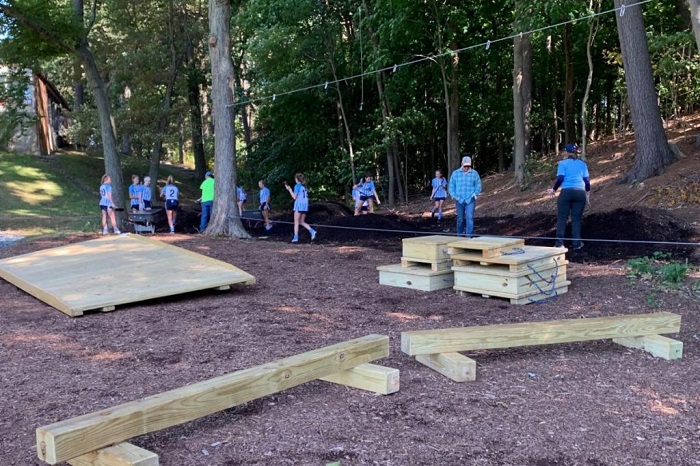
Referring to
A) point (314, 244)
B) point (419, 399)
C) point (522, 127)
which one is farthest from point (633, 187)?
point (419, 399)

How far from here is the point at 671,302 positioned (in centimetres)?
832

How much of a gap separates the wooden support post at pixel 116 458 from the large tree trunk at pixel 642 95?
14657 millimetres

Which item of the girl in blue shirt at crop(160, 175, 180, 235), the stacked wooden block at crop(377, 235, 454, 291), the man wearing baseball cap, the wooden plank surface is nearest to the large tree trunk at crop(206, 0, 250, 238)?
the man wearing baseball cap

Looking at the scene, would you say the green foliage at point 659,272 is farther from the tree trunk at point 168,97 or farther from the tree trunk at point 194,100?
the tree trunk at point 194,100

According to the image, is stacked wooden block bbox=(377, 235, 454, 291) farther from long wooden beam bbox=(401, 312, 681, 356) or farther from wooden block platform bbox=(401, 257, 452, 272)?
long wooden beam bbox=(401, 312, 681, 356)

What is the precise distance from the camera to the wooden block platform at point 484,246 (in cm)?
832

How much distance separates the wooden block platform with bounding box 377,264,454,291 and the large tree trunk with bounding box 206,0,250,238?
7.19m

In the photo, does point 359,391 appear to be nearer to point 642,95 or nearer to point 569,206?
point 569,206

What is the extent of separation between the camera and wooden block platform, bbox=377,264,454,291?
30.2 ft

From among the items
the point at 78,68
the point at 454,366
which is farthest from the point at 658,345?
the point at 78,68

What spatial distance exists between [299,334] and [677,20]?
67.4 feet

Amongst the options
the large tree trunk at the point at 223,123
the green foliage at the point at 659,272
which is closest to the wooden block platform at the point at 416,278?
the green foliage at the point at 659,272

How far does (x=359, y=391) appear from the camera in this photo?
5074 millimetres

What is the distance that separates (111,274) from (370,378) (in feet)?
18.4
